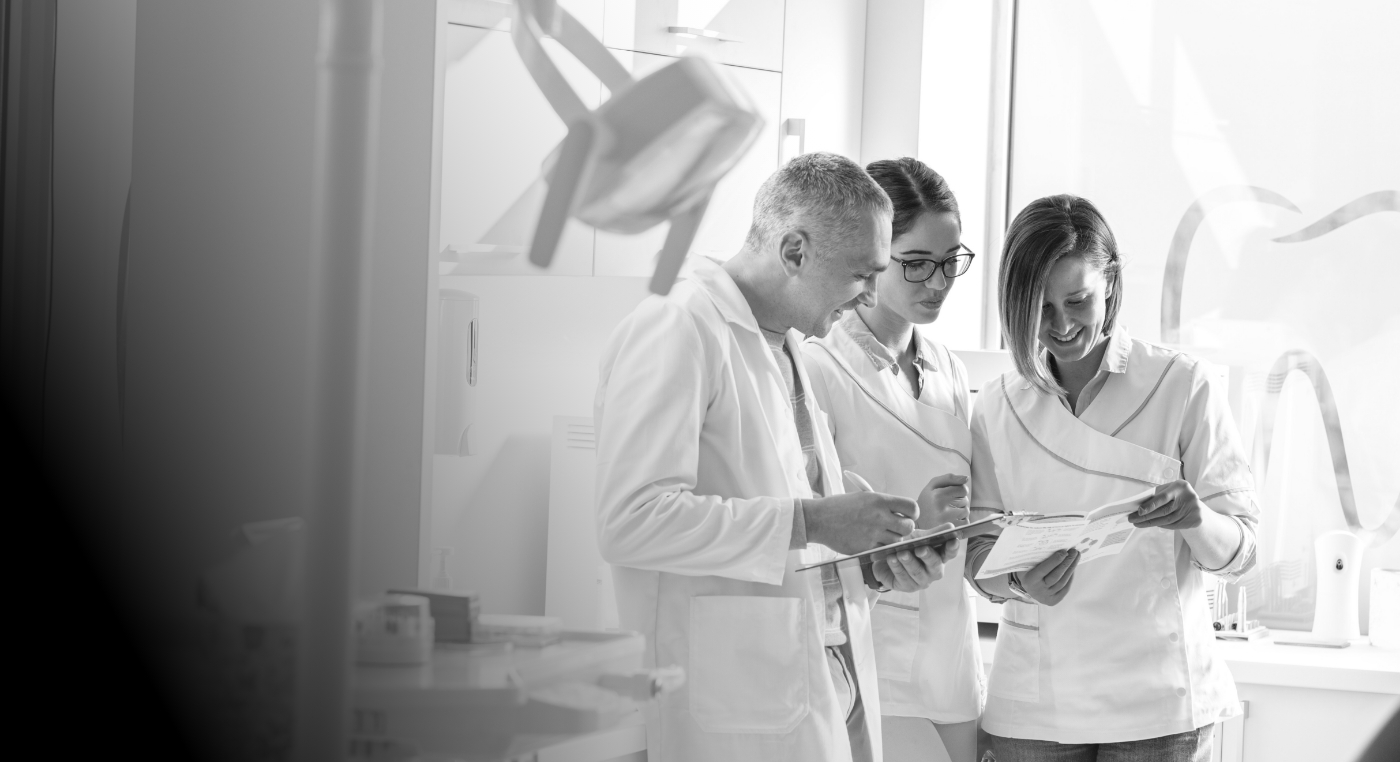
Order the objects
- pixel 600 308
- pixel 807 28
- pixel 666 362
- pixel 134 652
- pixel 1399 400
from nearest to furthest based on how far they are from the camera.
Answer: pixel 134 652 < pixel 666 362 < pixel 600 308 < pixel 1399 400 < pixel 807 28

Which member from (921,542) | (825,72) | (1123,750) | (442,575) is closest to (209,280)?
(442,575)

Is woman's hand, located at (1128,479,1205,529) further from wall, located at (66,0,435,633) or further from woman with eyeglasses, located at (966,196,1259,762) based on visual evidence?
wall, located at (66,0,435,633)

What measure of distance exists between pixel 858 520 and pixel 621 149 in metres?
0.38

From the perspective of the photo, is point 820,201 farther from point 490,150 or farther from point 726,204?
point 726,204

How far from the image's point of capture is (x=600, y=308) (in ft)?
4.33

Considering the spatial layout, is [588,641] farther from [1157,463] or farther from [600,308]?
[1157,463]

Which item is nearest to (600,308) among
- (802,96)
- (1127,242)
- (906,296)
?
(906,296)

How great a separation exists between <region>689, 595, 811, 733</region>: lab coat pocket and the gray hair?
1.04ft

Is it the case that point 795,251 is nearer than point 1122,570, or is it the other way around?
point 795,251

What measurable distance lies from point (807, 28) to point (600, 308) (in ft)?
2.97

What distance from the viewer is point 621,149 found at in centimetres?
106

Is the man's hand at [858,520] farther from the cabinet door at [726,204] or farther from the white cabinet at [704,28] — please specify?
the white cabinet at [704,28]

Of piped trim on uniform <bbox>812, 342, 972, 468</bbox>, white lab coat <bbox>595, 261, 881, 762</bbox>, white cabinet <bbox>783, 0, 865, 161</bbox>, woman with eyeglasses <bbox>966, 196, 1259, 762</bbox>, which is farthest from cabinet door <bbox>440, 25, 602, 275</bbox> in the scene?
white cabinet <bbox>783, 0, 865, 161</bbox>

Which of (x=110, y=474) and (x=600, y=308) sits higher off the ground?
(x=600, y=308)
